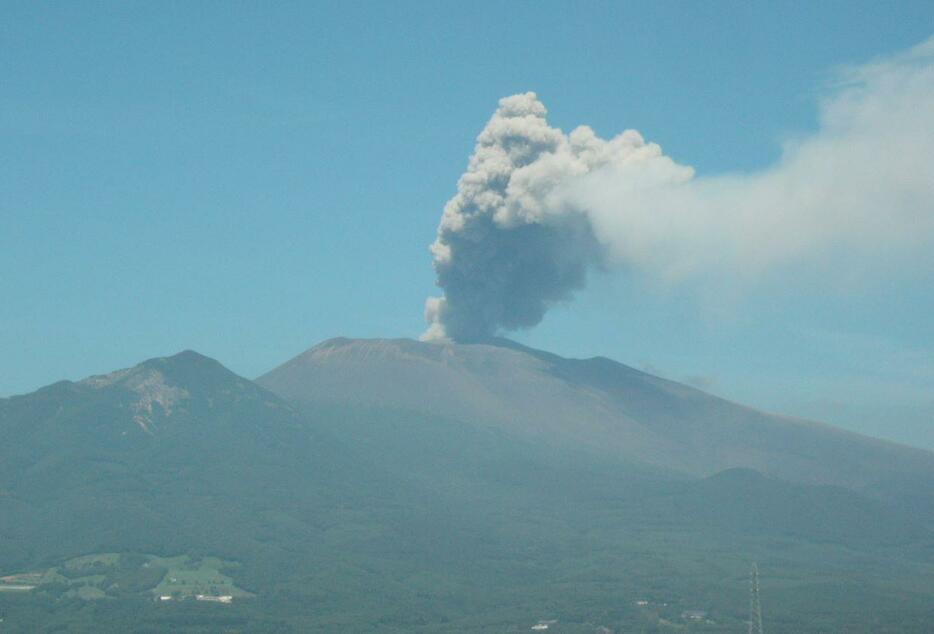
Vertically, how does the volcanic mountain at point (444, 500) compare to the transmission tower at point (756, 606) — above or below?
above

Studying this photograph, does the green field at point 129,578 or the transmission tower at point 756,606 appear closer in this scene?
the transmission tower at point 756,606

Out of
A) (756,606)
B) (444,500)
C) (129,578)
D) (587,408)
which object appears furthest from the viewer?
(587,408)

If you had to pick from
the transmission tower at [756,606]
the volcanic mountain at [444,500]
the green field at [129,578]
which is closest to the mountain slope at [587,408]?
the volcanic mountain at [444,500]

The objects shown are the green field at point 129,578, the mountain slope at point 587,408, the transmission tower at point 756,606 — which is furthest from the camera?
the mountain slope at point 587,408

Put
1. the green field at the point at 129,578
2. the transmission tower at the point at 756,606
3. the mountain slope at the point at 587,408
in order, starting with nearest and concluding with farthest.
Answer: the transmission tower at the point at 756,606 → the green field at the point at 129,578 → the mountain slope at the point at 587,408

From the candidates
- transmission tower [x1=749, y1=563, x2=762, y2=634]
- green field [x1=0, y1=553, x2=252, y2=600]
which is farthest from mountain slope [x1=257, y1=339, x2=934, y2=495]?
transmission tower [x1=749, y1=563, x2=762, y2=634]

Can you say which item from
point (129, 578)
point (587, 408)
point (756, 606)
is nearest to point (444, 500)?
point (129, 578)

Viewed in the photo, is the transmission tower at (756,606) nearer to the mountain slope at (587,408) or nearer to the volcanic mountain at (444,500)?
the volcanic mountain at (444,500)

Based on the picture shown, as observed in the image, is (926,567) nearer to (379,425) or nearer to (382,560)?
(382,560)

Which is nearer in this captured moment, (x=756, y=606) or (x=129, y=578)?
(x=756, y=606)

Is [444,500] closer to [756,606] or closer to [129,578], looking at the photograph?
[129,578]
